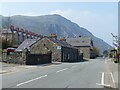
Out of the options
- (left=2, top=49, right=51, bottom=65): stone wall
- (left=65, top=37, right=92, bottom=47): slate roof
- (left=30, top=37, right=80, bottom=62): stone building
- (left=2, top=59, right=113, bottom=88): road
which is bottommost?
(left=2, top=59, right=113, bottom=88): road

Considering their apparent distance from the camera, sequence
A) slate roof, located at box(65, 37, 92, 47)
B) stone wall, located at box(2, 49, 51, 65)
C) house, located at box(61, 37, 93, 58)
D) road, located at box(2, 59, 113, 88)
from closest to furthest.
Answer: road, located at box(2, 59, 113, 88) → stone wall, located at box(2, 49, 51, 65) → house, located at box(61, 37, 93, 58) → slate roof, located at box(65, 37, 92, 47)

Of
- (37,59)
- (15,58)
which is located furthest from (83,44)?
(15,58)

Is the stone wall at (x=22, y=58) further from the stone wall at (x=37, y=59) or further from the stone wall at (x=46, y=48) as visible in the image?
the stone wall at (x=46, y=48)

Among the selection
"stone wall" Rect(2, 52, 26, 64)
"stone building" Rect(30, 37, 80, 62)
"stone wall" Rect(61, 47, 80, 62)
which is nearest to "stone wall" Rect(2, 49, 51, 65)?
"stone wall" Rect(2, 52, 26, 64)

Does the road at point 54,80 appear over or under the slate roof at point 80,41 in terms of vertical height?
under

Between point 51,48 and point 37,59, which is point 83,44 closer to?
point 51,48

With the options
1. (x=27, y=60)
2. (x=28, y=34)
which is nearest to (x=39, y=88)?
(x=27, y=60)

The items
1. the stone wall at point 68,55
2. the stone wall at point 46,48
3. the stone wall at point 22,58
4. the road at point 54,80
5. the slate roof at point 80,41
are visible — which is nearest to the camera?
the road at point 54,80

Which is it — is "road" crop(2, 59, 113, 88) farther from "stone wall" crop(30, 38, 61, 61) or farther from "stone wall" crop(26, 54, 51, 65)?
"stone wall" crop(30, 38, 61, 61)

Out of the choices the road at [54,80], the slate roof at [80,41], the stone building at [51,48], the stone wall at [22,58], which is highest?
the slate roof at [80,41]

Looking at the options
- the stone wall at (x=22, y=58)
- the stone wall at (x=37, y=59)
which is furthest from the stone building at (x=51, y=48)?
the stone wall at (x=22, y=58)

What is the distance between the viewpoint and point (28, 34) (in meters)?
123

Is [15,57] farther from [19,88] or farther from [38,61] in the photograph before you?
[19,88]

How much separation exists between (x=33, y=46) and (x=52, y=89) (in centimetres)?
4819
